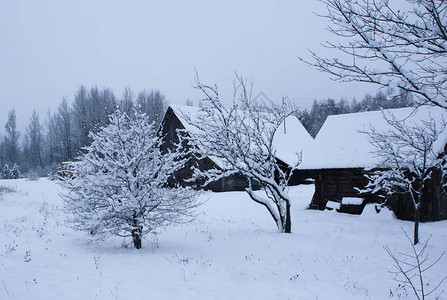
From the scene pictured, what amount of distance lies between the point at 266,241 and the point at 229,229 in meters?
2.41

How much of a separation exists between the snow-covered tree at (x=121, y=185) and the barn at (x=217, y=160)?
42.1ft

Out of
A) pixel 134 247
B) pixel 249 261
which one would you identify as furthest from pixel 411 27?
pixel 134 247

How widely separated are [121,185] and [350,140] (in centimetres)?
1300

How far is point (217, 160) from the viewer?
2291cm

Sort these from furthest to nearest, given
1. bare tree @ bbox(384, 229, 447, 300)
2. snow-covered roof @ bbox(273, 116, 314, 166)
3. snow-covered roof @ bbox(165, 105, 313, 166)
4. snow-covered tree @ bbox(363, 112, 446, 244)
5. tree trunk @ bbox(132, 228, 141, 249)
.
Result: snow-covered roof @ bbox(273, 116, 314, 166) < snow-covered roof @ bbox(165, 105, 313, 166) < snow-covered tree @ bbox(363, 112, 446, 244) < tree trunk @ bbox(132, 228, 141, 249) < bare tree @ bbox(384, 229, 447, 300)

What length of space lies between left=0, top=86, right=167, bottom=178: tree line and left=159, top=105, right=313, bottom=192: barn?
2056 centimetres

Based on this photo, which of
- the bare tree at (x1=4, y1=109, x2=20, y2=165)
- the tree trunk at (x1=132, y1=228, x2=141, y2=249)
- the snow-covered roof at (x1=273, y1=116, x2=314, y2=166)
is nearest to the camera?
the tree trunk at (x1=132, y1=228, x2=141, y2=249)

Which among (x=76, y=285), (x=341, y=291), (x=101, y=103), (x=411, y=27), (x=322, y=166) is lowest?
(x=341, y=291)

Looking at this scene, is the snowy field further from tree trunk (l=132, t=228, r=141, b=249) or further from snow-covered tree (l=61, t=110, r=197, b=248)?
snow-covered tree (l=61, t=110, r=197, b=248)

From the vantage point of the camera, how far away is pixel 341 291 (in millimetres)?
6023

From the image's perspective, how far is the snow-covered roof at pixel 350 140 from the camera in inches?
622

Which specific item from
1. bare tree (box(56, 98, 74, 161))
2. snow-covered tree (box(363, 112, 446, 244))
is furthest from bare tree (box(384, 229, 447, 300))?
bare tree (box(56, 98, 74, 161))

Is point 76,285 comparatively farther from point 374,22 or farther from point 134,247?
point 374,22

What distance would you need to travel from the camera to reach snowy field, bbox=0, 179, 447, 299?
5.70 m
